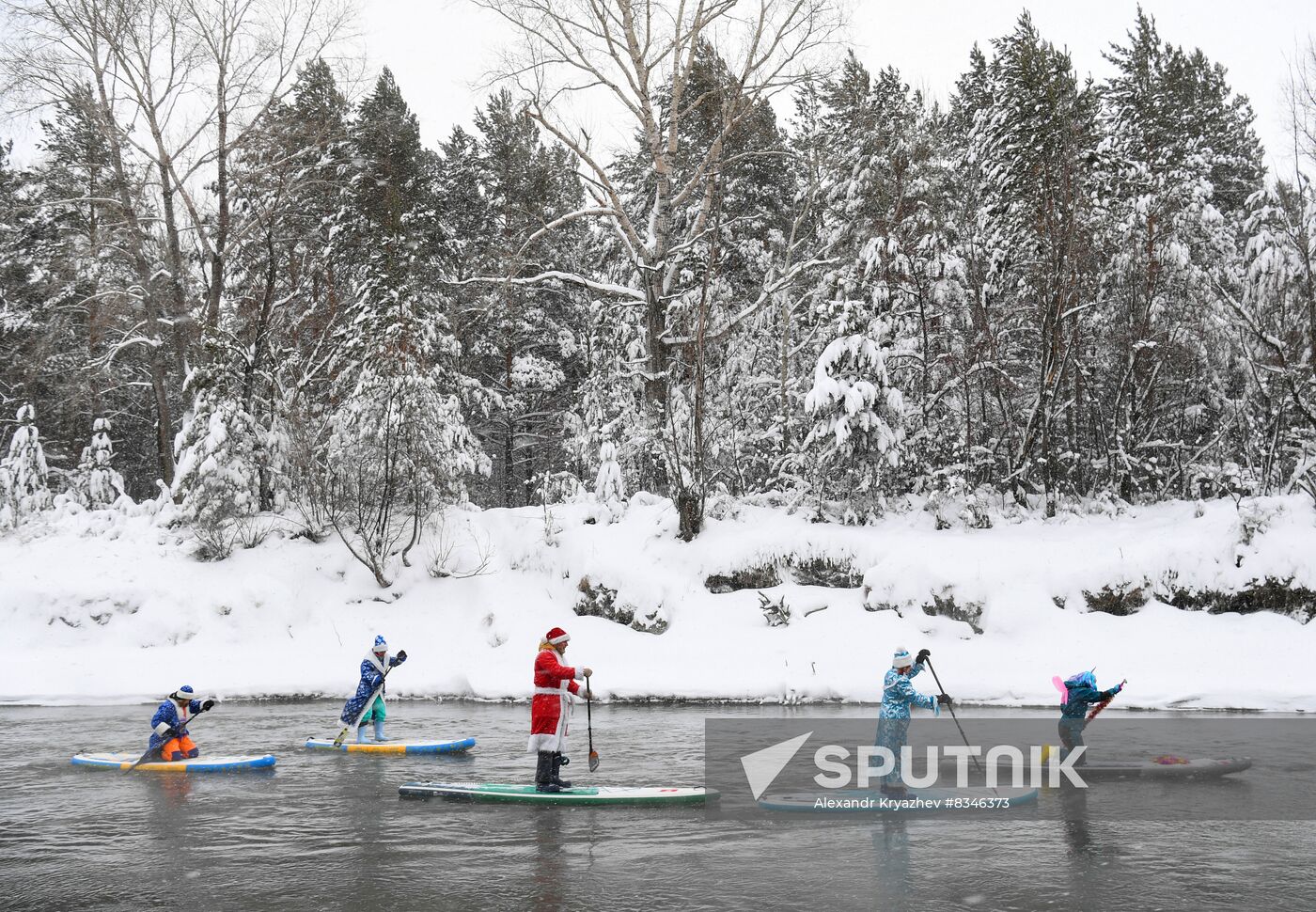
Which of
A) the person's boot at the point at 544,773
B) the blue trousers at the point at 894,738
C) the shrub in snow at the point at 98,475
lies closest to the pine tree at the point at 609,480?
the shrub in snow at the point at 98,475

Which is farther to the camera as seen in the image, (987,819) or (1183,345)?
(1183,345)

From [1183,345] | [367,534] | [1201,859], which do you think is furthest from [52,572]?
[1183,345]

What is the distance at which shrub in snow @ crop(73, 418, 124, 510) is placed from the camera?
29859 mm

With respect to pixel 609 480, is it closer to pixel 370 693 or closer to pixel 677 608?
pixel 677 608

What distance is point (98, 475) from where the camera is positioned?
3019 centimetres

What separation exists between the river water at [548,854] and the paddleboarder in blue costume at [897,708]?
85 centimetres

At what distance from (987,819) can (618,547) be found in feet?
49.8

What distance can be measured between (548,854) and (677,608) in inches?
540

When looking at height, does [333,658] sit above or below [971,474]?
below

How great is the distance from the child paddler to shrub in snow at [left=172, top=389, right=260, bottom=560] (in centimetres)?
1196

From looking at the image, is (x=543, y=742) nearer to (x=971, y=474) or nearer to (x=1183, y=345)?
(x=971, y=474)

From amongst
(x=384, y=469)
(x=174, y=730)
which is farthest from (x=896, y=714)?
(x=384, y=469)

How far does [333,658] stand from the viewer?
830 inches

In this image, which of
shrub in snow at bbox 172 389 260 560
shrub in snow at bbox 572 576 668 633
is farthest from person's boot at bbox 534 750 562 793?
shrub in snow at bbox 172 389 260 560
